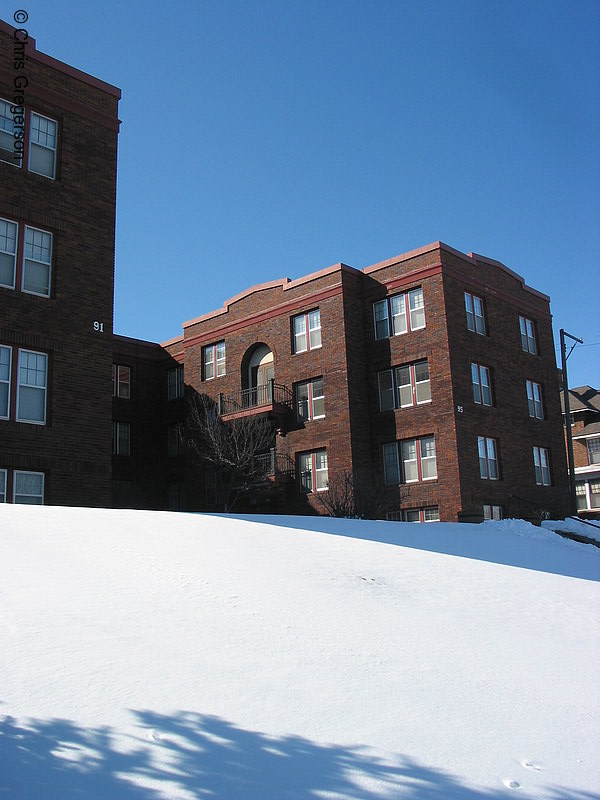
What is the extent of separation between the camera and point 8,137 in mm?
17766

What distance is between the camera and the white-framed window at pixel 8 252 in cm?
1712

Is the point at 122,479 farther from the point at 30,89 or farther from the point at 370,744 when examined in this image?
the point at 370,744

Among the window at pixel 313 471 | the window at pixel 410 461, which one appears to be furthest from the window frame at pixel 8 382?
the window at pixel 410 461

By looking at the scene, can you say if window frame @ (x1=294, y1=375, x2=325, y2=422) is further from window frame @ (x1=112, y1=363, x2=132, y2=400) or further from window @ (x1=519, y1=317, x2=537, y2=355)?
window frame @ (x1=112, y1=363, x2=132, y2=400)

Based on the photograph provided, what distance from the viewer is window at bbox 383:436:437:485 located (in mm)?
28234

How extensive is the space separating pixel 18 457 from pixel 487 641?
1208 cm

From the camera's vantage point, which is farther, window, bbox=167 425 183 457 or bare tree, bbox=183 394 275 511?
window, bbox=167 425 183 457

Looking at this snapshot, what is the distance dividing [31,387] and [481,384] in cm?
1809

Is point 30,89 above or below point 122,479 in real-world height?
above

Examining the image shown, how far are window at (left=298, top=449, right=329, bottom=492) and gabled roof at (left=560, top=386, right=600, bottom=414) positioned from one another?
25.7 m

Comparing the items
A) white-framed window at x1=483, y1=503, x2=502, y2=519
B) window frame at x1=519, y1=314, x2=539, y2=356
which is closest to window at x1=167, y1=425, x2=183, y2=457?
white-framed window at x1=483, y1=503, x2=502, y2=519

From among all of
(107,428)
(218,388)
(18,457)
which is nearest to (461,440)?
(218,388)

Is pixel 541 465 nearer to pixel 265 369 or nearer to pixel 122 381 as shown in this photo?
pixel 265 369

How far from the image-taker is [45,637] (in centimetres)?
585
